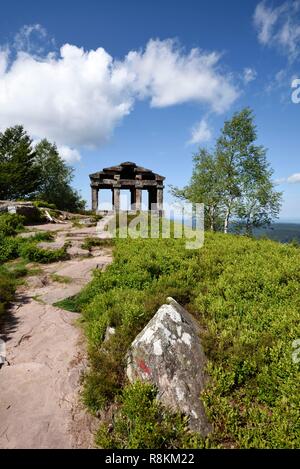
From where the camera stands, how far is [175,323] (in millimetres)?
6387

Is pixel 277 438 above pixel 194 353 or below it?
below

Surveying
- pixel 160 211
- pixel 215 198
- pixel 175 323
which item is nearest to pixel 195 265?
pixel 175 323

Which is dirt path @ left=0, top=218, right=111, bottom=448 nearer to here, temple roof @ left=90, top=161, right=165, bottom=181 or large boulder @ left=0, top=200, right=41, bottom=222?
large boulder @ left=0, top=200, right=41, bottom=222

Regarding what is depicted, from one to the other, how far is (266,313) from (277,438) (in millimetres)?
2926

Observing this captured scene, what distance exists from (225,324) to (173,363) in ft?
5.84

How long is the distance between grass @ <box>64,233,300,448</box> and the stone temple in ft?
62.8

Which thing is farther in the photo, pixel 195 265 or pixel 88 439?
pixel 195 265

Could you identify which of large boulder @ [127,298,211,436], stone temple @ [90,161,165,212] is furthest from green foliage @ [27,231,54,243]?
stone temple @ [90,161,165,212]

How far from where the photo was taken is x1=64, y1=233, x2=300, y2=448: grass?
491 cm

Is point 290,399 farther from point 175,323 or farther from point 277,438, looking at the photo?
point 175,323

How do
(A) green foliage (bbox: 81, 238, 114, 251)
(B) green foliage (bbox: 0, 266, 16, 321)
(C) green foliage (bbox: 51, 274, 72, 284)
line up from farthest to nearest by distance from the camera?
(A) green foliage (bbox: 81, 238, 114, 251), (C) green foliage (bbox: 51, 274, 72, 284), (B) green foliage (bbox: 0, 266, 16, 321)

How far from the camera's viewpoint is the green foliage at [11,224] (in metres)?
15.3

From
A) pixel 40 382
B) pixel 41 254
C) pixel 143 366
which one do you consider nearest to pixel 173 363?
pixel 143 366

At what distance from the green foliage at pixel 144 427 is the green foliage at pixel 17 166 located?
44732 millimetres
